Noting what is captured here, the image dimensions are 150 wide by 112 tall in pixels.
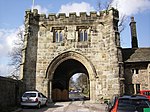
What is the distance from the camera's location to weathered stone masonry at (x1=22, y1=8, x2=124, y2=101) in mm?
21812

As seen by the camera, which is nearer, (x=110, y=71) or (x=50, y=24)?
(x=110, y=71)

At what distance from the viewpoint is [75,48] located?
899 inches

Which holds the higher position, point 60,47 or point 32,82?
point 60,47

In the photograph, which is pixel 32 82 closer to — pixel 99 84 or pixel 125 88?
pixel 99 84

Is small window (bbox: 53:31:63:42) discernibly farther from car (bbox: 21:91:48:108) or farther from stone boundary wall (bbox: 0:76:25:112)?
car (bbox: 21:91:48:108)

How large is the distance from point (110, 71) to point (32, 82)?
7.81 m

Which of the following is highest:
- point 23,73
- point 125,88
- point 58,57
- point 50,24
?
point 50,24

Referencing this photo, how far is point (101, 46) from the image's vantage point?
895 inches

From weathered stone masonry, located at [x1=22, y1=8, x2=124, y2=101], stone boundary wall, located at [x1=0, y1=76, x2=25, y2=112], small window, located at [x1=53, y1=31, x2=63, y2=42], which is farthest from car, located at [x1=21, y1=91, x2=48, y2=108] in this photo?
small window, located at [x1=53, y1=31, x2=63, y2=42]

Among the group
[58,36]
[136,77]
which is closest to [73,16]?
[58,36]

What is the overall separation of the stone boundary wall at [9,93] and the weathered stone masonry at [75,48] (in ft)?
6.71

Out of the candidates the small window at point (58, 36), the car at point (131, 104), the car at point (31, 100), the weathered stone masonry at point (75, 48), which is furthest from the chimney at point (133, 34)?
the car at point (131, 104)

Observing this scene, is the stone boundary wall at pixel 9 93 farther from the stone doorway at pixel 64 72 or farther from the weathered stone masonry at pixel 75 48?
the stone doorway at pixel 64 72

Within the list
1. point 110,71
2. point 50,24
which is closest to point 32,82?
point 50,24
